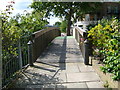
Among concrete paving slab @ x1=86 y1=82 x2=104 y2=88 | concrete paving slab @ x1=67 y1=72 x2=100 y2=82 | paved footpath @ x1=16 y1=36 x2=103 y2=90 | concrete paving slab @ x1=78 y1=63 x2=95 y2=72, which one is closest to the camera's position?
concrete paving slab @ x1=86 y1=82 x2=104 y2=88

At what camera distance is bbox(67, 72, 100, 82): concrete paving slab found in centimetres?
321

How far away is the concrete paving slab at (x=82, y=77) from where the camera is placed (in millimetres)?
3207

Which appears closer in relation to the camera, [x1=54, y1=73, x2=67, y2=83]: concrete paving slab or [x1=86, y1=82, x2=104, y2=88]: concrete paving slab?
[x1=86, y1=82, x2=104, y2=88]: concrete paving slab

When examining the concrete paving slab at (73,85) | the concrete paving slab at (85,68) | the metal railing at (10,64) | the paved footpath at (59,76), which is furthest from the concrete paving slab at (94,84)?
the metal railing at (10,64)

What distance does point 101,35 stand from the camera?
12.0 ft

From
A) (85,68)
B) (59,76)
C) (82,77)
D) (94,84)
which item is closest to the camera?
(94,84)

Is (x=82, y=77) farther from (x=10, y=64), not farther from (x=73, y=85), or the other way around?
(x=10, y=64)

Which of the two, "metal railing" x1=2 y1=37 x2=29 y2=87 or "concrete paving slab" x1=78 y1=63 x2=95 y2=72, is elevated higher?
"metal railing" x1=2 y1=37 x2=29 y2=87

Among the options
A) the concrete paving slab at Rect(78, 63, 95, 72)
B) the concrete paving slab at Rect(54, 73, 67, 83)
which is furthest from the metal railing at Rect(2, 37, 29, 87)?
the concrete paving slab at Rect(78, 63, 95, 72)

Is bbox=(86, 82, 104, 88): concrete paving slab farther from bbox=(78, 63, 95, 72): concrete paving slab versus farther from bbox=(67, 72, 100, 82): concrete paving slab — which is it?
bbox=(78, 63, 95, 72): concrete paving slab

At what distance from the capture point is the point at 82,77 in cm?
335

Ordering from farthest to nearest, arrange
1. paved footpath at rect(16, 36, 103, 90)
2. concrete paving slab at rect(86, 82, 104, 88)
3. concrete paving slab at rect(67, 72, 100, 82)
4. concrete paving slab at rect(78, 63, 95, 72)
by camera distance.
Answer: concrete paving slab at rect(78, 63, 95, 72)
concrete paving slab at rect(67, 72, 100, 82)
paved footpath at rect(16, 36, 103, 90)
concrete paving slab at rect(86, 82, 104, 88)

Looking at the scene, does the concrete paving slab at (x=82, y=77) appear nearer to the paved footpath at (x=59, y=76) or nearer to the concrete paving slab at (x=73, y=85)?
the paved footpath at (x=59, y=76)

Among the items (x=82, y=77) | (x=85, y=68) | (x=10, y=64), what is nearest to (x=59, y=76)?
(x=82, y=77)
